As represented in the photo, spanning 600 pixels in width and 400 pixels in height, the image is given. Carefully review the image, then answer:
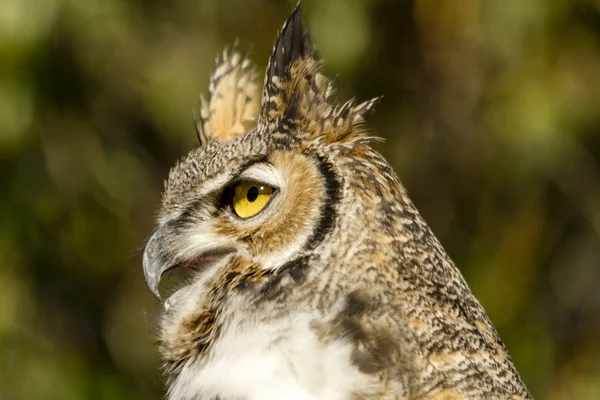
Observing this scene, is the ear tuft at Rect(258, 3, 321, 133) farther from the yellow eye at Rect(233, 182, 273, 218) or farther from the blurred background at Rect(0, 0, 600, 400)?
the blurred background at Rect(0, 0, 600, 400)

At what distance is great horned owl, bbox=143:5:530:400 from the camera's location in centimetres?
167

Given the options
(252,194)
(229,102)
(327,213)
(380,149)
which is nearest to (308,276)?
(327,213)

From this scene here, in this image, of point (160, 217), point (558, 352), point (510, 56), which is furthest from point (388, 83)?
point (160, 217)

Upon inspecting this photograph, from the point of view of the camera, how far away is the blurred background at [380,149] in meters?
4.42

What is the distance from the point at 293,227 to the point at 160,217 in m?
0.50

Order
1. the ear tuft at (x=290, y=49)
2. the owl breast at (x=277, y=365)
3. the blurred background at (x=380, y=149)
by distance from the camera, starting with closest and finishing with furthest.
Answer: the owl breast at (x=277, y=365) < the ear tuft at (x=290, y=49) < the blurred background at (x=380, y=149)

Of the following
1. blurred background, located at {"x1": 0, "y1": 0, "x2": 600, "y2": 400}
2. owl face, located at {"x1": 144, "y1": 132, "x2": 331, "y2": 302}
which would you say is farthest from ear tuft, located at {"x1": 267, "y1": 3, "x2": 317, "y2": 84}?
blurred background, located at {"x1": 0, "y1": 0, "x2": 600, "y2": 400}

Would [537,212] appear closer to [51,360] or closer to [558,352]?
[558,352]

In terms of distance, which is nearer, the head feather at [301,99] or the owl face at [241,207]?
the owl face at [241,207]

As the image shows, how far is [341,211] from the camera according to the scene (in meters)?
1.78

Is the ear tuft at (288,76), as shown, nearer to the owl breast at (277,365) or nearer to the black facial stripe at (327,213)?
the black facial stripe at (327,213)

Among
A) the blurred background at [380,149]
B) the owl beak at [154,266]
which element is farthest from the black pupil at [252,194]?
the blurred background at [380,149]

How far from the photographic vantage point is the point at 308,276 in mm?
1741

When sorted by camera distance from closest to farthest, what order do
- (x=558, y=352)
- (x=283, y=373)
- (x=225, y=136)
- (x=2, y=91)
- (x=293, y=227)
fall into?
(x=283, y=373), (x=293, y=227), (x=225, y=136), (x=2, y=91), (x=558, y=352)
